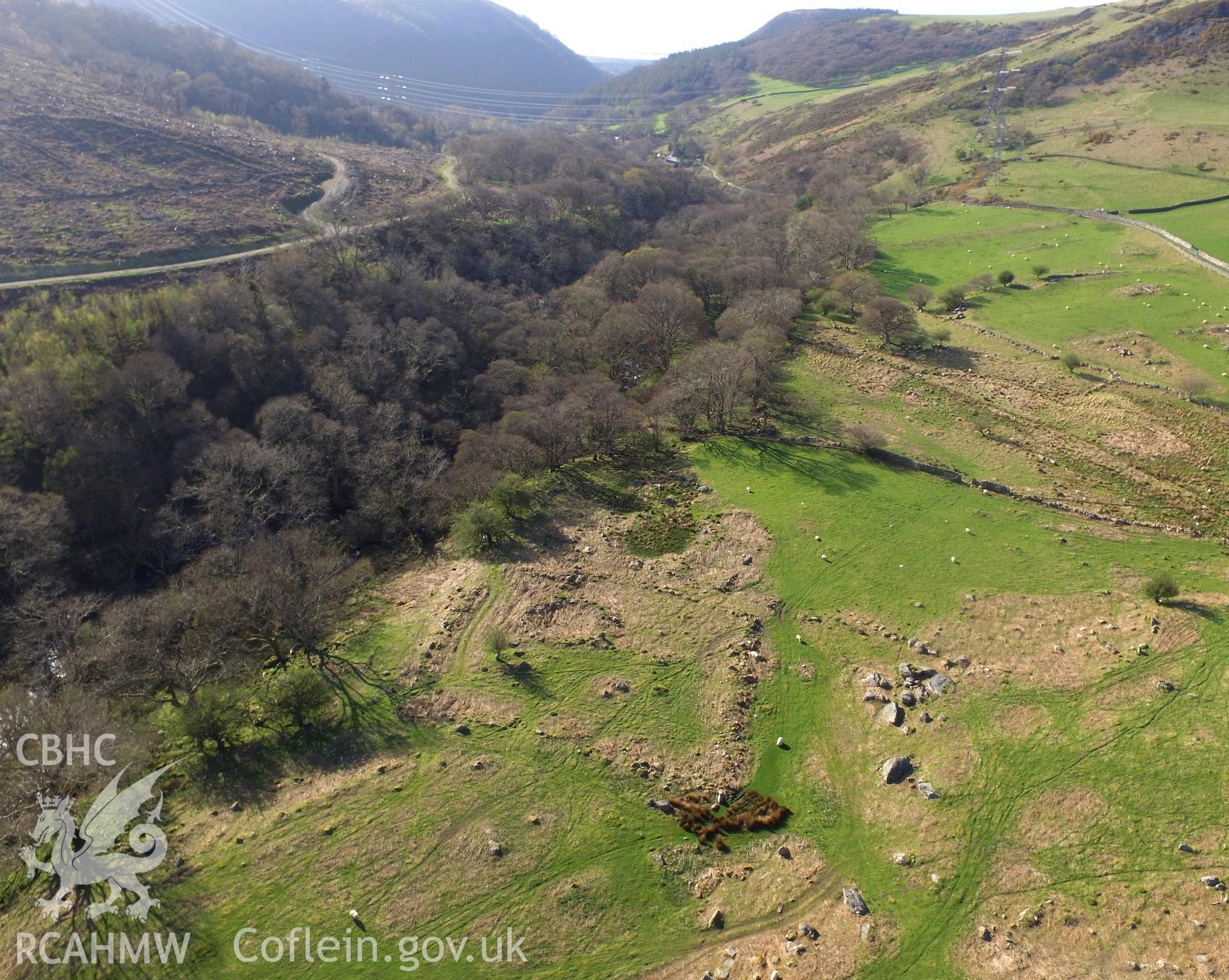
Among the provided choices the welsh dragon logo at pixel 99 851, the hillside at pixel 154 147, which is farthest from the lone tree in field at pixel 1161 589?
the hillside at pixel 154 147

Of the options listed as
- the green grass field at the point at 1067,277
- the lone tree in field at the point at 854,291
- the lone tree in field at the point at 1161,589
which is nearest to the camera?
the lone tree in field at the point at 1161,589

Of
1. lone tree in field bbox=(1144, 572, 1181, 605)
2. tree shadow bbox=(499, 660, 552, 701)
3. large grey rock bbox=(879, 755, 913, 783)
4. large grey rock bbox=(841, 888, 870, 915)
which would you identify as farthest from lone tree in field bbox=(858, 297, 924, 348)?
large grey rock bbox=(841, 888, 870, 915)

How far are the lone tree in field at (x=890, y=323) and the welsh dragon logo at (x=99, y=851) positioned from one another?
232 ft

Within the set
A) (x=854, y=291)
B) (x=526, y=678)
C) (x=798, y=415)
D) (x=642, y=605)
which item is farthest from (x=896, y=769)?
(x=854, y=291)

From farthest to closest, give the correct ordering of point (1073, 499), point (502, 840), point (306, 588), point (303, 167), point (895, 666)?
point (303, 167)
point (1073, 499)
point (306, 588)
point (895, 666)
point (502, 840)

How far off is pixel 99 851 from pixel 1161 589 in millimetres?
47949

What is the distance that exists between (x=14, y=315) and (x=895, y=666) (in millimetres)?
74207

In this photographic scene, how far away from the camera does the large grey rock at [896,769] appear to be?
1039 inches

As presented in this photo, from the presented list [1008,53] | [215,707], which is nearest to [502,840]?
[215,707]

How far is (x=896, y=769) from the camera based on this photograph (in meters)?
26.5

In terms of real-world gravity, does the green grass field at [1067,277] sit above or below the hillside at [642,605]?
above

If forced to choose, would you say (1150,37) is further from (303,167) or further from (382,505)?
(382,505)

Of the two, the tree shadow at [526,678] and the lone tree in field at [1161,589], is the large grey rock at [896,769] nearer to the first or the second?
the tree shadow at [526,678]

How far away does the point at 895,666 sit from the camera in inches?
1248
